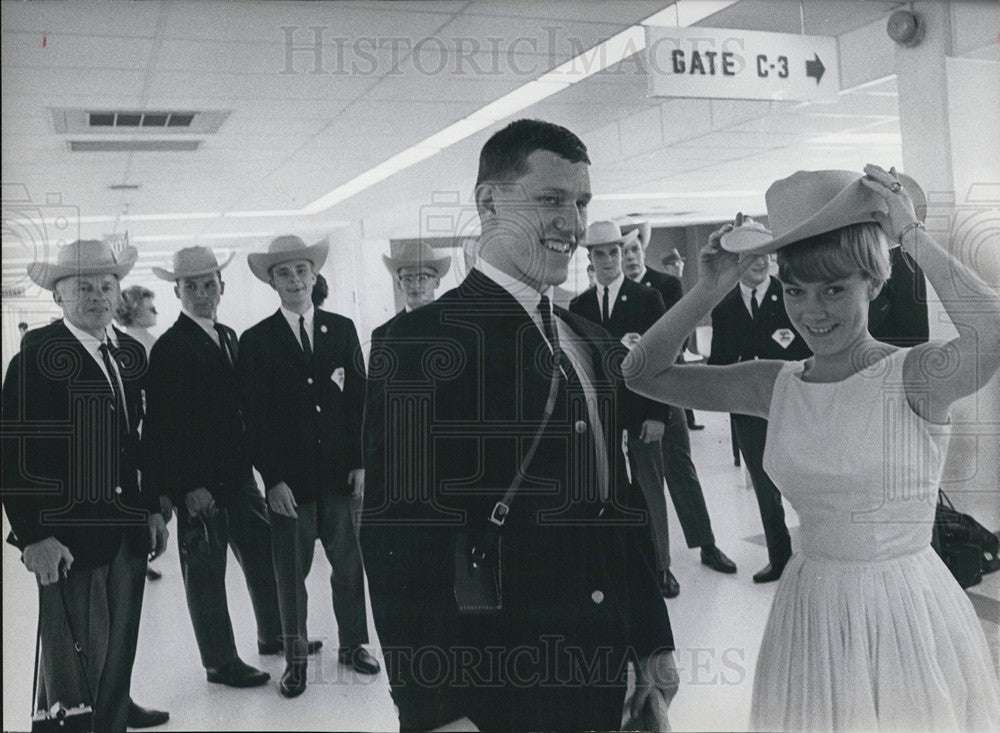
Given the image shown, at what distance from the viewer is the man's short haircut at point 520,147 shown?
3105 millimetres

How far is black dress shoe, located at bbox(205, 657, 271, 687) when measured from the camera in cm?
311

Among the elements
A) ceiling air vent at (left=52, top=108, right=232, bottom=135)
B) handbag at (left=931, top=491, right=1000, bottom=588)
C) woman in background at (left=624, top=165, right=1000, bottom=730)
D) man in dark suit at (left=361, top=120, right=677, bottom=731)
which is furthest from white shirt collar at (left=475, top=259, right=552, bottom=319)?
handbag at (left=931, top=491, right=1000, bottom=588)

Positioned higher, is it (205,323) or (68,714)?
(205,323)

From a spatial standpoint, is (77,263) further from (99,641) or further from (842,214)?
(842,214)

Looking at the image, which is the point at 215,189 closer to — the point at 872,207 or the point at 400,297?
the point at 400,297

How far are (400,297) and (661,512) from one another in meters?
1.05

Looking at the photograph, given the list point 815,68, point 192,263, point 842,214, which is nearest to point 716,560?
point 842,214

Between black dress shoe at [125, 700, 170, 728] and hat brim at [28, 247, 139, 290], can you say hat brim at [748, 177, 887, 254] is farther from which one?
black dress shoe at [125, 700, 170, 728]

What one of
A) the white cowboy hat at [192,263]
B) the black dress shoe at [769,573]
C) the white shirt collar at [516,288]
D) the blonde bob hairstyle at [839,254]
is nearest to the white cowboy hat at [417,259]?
the white shirt collar at [516,288]

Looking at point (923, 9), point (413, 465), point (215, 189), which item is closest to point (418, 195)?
point (215, 189)

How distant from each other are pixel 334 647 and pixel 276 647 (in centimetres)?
17

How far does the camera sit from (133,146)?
3.04 meters

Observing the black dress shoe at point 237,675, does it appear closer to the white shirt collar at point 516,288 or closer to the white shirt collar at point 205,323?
the white shirt collar at point 205,323

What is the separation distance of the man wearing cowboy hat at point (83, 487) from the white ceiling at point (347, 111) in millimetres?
219
